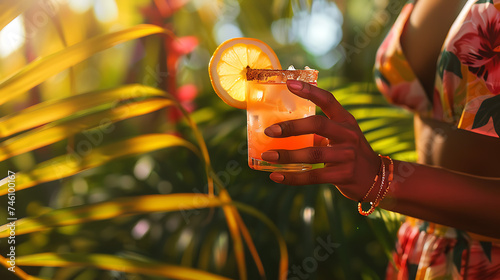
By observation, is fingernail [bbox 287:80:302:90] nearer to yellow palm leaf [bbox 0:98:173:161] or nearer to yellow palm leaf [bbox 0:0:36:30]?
yellow palm leaf [bbox 0:98:173:161]

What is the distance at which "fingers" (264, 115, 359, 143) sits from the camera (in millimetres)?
530

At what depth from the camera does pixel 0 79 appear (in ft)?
4.71

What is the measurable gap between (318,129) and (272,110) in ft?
0.63

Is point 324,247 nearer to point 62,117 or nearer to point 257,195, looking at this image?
point 257,195

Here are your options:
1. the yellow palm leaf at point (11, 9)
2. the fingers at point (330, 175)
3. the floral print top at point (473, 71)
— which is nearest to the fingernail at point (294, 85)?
the fingers at point (330, 175)

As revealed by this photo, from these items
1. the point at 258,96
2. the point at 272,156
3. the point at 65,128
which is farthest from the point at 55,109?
the point at 272,156

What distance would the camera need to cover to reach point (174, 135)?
155 cm

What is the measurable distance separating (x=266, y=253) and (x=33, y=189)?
90 cm

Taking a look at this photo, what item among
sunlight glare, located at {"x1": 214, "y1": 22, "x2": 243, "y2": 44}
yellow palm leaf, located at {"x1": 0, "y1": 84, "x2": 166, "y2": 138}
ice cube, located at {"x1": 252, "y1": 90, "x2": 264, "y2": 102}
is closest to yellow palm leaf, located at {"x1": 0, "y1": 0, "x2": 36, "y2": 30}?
yellow palm leaf, located at {"x1": 0, "y1": 84, "x2": 166, "y2": 138}

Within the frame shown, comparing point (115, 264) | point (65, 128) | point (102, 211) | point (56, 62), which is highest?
point (56, 62)

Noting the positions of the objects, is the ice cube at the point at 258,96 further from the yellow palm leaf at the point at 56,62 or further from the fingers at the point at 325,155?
the yellow palm leaf at the point at 56,62

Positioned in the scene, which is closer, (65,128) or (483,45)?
(483,45)

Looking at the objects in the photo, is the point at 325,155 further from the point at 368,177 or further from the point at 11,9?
the point at 11,9

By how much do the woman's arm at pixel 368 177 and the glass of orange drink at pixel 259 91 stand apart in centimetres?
13
